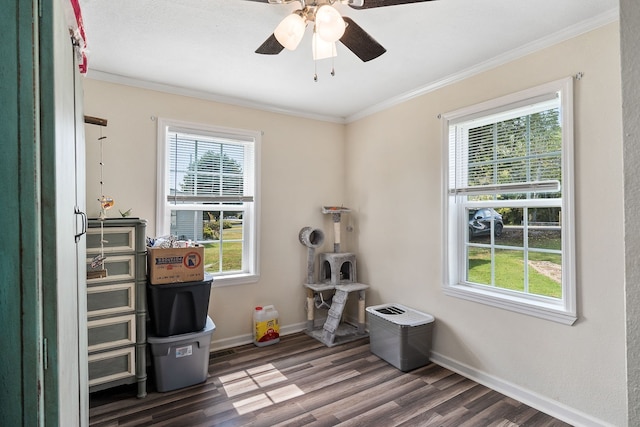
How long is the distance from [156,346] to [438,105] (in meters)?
3.02

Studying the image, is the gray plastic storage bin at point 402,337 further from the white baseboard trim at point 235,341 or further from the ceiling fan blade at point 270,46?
the ceiling fan blade at point 270,46

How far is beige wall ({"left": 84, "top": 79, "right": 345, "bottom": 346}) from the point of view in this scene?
270cm

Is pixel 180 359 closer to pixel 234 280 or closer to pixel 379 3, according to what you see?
pixel 234 280

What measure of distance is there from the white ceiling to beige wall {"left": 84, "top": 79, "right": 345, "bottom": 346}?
183mm

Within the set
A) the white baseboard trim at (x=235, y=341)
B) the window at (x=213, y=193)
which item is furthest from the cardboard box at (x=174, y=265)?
the white baseboard trim at (x=235, y=341)

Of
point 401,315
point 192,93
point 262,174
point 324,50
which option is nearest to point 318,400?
point 401,315

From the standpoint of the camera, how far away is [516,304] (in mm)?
2303

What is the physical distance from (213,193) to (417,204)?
2009 mm

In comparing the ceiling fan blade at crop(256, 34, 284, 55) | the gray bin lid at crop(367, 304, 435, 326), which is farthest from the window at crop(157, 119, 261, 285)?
the ceiling fan blade at crop(256, 34, 284, 55)

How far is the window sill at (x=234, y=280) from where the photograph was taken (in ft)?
10.4

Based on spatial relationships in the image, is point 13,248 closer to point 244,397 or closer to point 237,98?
point 244,397

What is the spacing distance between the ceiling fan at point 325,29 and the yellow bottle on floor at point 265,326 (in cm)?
243

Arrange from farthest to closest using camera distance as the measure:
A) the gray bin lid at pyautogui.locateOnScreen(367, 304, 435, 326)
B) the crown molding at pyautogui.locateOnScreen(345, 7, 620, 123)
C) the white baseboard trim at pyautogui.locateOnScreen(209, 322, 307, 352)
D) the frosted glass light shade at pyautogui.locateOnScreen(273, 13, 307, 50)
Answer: the white baseboard trim at pyautogui.locateOnScreen(209, 322, 307, 352)
the gray bin lid at pyautogui.locateOnScreen(367, 304, 435, 326)
the crown molding at pyautogui.locateOnScreen(345, 7, 620, 123)
the frosted glass light shade at pyautogui.locateOnScreen(273, 13, 307, 50)

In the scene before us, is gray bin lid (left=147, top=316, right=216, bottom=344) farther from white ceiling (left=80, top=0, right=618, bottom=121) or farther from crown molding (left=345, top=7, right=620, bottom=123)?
crown molding (left=345, top=7, right=620, bottom=123)
